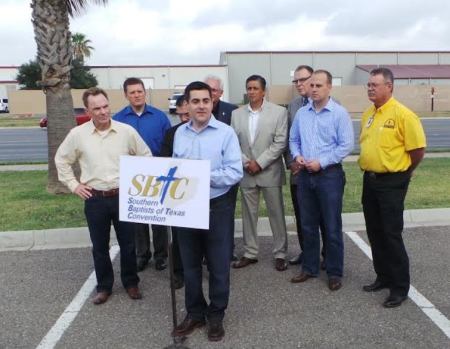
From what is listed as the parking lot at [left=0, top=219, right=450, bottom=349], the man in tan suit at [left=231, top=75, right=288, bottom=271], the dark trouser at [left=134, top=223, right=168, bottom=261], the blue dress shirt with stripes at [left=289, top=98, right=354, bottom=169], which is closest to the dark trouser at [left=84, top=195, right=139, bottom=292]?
the parking lot at [left=0, top=219, right=450, bottom=349]

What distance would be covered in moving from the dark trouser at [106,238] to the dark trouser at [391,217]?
7.31ft

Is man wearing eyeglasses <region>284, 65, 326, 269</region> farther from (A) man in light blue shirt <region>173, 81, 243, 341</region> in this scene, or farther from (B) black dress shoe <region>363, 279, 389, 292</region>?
(A) man in light blue shirt <region>173, 81, 243, 341</region>

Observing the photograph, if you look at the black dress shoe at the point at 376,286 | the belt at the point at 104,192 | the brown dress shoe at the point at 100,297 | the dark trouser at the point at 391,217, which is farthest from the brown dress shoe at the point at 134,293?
the dark trouser at the point at 391,217

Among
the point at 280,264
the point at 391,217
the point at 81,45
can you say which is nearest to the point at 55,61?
the point at 280,264

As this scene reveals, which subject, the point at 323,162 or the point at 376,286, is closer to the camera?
the point at 323,162

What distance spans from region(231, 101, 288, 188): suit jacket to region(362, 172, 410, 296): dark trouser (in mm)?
1041

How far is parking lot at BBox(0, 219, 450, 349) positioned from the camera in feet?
12.1

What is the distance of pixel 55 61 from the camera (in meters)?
8.38

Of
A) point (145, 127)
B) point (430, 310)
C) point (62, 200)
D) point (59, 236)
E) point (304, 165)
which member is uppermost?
point (145, 127)

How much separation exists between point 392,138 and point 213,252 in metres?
1.79

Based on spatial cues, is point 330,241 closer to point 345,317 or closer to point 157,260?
point 345,317

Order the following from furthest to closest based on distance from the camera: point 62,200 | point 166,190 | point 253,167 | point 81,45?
point 81,45
point 62,200
point 253,167
point 166,190

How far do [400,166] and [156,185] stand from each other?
2085mm

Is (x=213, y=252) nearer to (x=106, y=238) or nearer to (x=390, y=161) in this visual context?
(x=106, y=238)
